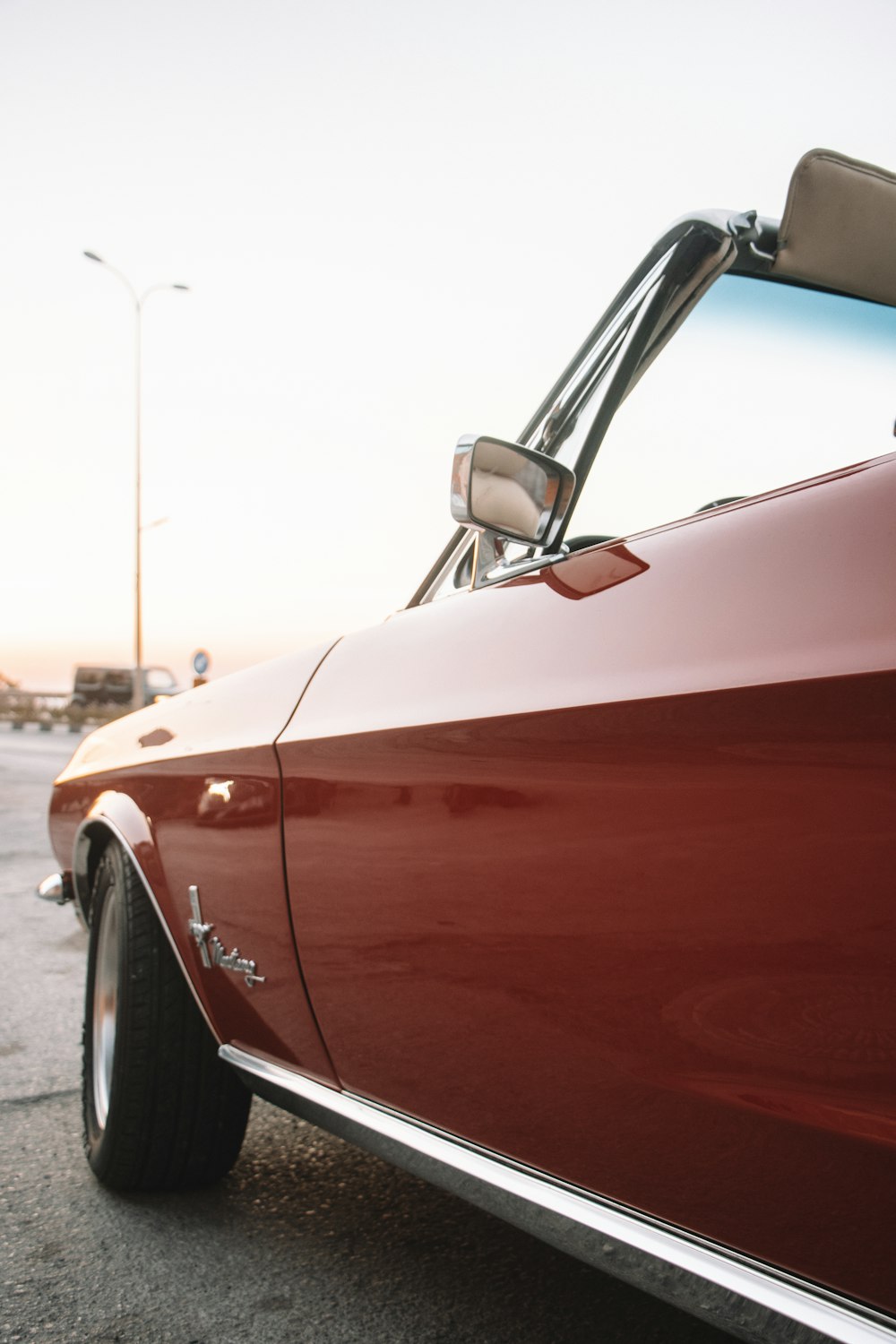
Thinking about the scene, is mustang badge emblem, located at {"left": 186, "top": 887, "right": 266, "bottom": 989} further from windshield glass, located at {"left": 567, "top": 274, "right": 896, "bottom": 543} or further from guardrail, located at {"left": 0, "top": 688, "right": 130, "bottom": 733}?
guardrail, located at {"left": 0, "top": 688, "right": 130, "bottom": 733}

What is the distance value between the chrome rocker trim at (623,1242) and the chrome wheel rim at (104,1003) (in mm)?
821

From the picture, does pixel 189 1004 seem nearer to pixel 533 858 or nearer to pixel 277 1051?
pixel 277 1051

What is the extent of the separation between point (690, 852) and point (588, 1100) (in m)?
0.34

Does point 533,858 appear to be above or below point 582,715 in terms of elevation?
below

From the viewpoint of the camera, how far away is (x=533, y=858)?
1253 mm

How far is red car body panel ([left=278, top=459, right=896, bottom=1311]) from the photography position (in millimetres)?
955

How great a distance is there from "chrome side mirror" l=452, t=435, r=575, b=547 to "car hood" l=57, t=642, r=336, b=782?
547 mm

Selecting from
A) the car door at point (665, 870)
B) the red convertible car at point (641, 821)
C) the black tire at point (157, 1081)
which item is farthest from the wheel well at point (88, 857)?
the car door at point (665, 870)

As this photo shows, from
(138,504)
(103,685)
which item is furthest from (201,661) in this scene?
(103,685)

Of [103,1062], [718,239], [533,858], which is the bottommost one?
[103,1062]

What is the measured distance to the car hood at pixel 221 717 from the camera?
1.95m

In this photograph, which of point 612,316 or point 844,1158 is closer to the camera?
point 844,1158

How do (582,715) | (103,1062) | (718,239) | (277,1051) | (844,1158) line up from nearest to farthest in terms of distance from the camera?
1. (844,1158)
2. (582,715)
3. (718,239)
4. (277,1051)
5. (103,1062)

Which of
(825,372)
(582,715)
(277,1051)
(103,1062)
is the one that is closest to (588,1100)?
(582,715)
